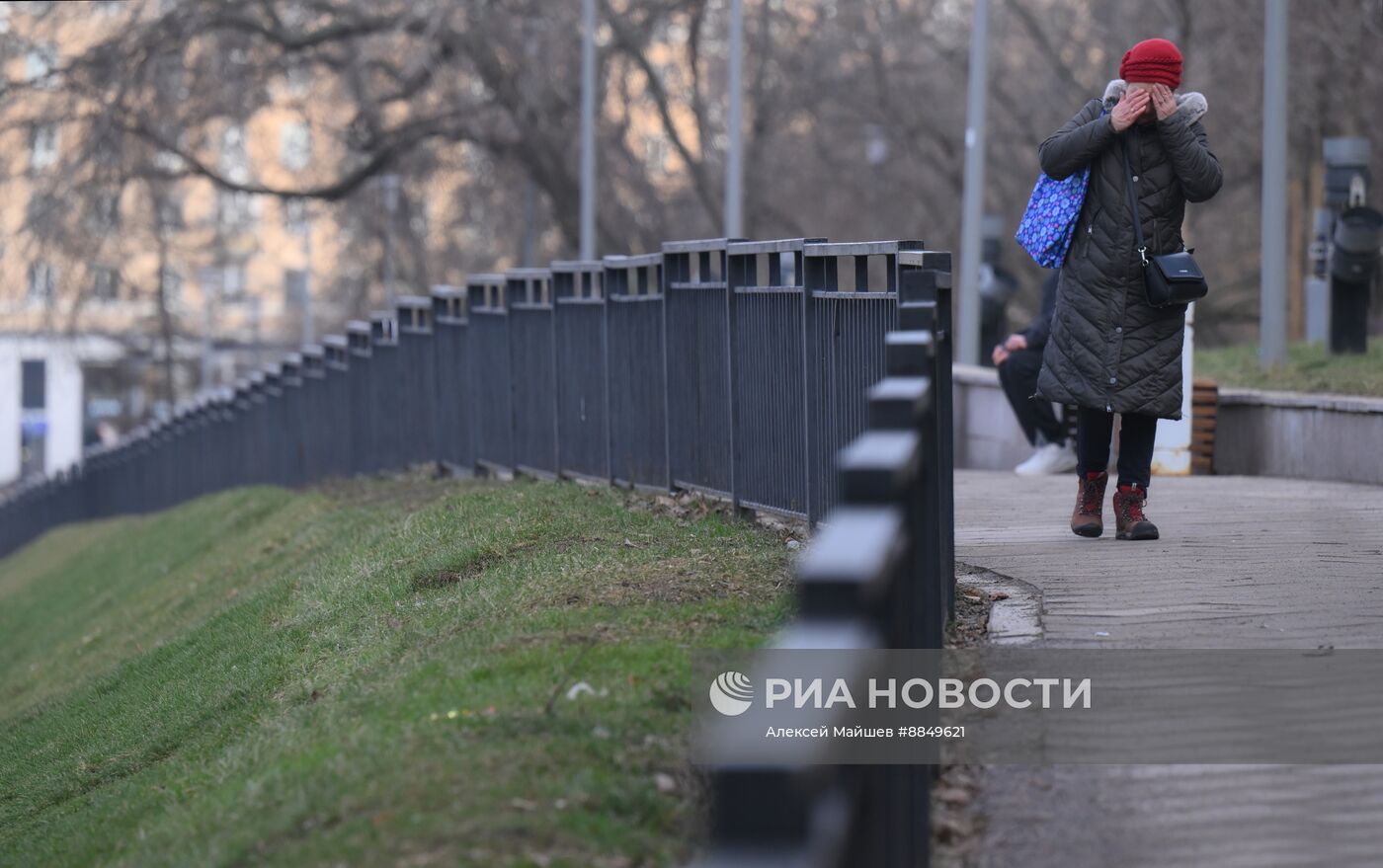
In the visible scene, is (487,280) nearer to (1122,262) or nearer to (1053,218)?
(1053,218)

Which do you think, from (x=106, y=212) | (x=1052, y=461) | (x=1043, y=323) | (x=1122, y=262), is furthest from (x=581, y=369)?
(x=106, y=212)

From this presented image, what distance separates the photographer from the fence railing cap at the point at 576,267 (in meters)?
12.0

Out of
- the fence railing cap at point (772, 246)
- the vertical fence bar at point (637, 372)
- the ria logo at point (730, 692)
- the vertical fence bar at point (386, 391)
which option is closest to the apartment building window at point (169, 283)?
the vertical fence bar at point (386, 391)

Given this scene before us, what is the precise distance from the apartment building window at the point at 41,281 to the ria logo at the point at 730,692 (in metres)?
20.0

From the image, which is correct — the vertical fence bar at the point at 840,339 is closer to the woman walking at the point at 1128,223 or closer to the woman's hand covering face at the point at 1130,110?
the woman walking at the point at 1128,223

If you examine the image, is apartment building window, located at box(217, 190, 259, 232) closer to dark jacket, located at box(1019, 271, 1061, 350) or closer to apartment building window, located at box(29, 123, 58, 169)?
apartment building window, located at box(29, 123, 58, 169)

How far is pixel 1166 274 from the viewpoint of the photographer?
7.93 meters

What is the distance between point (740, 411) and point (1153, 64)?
8.14 feet

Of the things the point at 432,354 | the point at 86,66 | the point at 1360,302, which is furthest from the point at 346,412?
the point at 1360,302

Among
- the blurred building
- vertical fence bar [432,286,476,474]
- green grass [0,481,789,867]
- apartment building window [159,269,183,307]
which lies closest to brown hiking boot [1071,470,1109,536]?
green grass [0,481,789,867]

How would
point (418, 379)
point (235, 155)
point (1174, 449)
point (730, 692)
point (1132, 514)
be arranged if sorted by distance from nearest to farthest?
point (730, 692) → point (1132, 514) → point (1174, 449) → point (418, 379) → point (235, 155)

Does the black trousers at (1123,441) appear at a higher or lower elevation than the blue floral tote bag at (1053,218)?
lower

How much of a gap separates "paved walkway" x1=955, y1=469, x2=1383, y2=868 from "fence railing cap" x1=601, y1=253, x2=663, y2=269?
2.00 m

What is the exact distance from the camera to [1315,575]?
754cm
